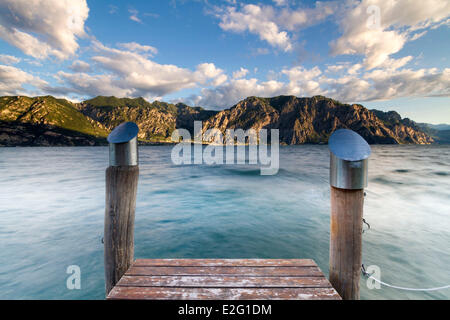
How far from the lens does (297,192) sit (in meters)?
17.5

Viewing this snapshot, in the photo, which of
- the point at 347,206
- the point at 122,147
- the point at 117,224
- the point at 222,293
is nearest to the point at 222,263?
the point at 222,293

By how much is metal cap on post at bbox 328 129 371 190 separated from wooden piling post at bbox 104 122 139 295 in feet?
11.4

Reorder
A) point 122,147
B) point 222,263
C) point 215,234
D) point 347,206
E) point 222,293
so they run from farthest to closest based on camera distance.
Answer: point 215,234 < point 222,263 < point 122,147 < point 347,206 < point 222,293

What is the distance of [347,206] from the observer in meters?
3.33

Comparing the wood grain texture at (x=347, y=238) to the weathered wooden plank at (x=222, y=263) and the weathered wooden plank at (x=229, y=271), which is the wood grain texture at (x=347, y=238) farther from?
the weathered wooden plank at (x=222, y=263)

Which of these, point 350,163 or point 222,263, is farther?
point 222,263

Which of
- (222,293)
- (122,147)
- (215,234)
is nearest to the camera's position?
(222,293)

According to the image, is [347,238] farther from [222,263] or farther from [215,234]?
[215,234]

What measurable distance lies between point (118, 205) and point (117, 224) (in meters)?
0.34

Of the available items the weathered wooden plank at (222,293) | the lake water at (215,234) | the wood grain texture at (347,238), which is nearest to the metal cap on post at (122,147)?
the weathered wooden plank at (222,293)

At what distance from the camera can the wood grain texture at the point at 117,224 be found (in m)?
3.81

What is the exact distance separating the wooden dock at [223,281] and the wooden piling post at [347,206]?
0.35 m

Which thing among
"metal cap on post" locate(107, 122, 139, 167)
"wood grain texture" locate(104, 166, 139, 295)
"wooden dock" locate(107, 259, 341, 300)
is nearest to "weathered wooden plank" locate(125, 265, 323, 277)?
"wooden dock" locate(107, 259, 341, 300)

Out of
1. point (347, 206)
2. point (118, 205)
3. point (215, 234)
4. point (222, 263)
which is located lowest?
point (215, 234)
